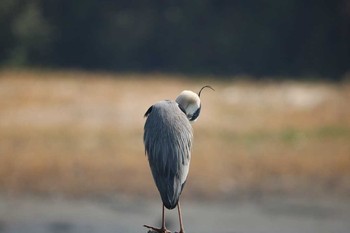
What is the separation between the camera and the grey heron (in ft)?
14.9

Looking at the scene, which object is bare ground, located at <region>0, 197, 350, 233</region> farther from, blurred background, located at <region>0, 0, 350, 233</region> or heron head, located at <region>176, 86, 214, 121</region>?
heron head, located at <region>176, 86, 214, 121</region>

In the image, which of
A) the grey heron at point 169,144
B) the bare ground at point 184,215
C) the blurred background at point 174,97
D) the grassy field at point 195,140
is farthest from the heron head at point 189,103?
the grassy field at point 195,140

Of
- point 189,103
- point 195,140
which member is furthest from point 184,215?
point 189,103

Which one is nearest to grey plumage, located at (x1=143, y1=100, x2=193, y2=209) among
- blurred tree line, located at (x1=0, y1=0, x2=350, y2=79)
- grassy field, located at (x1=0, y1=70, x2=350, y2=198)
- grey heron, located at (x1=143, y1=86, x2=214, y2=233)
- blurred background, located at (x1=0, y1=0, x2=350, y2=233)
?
grey heron, located at (x1=143, y1=86, x2=214, y2=233)

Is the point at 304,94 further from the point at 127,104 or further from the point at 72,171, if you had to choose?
the point at 72,171

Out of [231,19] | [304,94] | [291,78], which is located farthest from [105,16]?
[304,94]

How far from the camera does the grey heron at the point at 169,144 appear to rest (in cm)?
455

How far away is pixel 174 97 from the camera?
62.5 feet

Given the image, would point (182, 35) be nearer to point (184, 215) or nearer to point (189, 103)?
point (184, 215)

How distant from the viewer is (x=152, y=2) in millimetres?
28406

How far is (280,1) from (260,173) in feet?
43.6

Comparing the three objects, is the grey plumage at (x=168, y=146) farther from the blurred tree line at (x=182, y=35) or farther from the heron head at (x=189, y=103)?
the blurred tree line at (x=182, y=35)

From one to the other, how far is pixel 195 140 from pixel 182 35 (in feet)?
41.0

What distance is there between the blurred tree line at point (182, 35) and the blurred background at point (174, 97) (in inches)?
1.6
